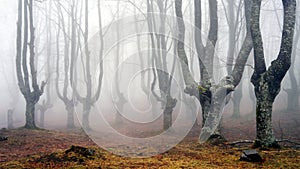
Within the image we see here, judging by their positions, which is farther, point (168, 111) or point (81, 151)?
point (168, 111)

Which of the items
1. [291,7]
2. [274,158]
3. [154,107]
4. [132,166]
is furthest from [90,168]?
[154,107]

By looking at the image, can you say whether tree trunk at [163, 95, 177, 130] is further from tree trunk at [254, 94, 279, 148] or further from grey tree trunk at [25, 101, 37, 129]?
tree trunk at [254, 94, 279, 148]

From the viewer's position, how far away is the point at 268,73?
888 cm

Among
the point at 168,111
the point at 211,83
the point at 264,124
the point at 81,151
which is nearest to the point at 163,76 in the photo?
the point at 168,111

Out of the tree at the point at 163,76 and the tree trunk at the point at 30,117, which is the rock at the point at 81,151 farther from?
the tree at the point at 163,76

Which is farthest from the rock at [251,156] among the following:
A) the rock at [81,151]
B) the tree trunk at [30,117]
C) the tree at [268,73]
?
the tree trunk at [30,117]

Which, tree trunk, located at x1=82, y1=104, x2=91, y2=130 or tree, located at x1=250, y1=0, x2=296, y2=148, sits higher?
tree, located at x1=250, y1=0, x2=296, y2=148

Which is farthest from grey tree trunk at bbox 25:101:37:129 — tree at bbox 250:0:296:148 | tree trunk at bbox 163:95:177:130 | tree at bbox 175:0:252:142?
tree at bbox 250:0:296:148

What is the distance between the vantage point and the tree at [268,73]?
336 inches

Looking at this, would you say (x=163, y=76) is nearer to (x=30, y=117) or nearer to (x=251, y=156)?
(x=30, y=117)

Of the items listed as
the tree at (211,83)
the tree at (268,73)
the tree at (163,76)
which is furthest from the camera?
the tree at (163,76)

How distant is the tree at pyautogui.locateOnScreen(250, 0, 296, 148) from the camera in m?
8.53

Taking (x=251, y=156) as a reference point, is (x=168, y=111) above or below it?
above

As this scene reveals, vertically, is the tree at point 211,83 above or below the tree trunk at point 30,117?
above
